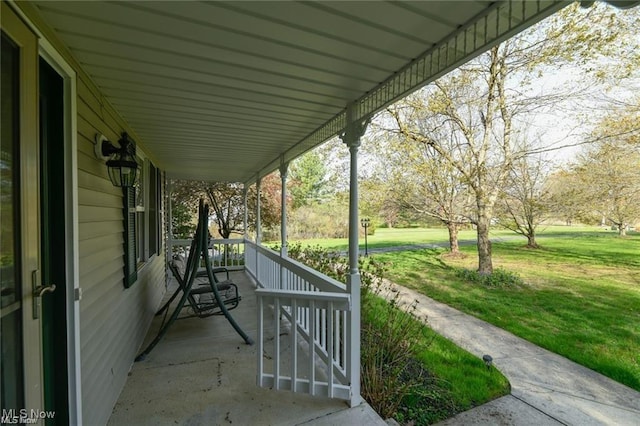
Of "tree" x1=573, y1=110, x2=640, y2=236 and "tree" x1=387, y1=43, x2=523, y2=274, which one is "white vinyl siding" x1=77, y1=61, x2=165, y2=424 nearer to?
"tree" x1=387, y1=43, x2=523, y2=274

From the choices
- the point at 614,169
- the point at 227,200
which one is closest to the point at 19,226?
the point at 614,169

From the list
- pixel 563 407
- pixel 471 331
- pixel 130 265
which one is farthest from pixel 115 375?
pixel 471 331

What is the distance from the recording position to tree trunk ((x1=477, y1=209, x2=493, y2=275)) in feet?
25.9

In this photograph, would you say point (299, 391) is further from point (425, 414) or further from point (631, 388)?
point (631, 388)

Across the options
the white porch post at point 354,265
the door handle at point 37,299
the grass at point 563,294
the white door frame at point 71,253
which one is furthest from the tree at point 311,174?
the door handle at point 37,299

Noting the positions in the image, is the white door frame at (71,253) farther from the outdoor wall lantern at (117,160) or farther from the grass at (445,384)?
the grass at (445,384)

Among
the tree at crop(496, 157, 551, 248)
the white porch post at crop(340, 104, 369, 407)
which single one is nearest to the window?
the white porch post at crop(340, 104, 369, 407)

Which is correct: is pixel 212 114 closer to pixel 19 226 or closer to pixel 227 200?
pixel 19 226

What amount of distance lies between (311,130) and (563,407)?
367 centimetres

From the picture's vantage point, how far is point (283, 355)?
3096mm

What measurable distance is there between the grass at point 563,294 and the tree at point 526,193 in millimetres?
1701

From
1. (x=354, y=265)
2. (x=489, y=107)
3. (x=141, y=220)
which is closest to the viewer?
(x=354, y=265)

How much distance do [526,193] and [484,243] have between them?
1.97m

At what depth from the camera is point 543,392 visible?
3057mm
